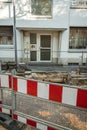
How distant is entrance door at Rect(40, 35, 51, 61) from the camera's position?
12.1 m

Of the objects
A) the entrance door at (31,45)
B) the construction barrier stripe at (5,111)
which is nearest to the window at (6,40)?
the entrance door at (31,45)

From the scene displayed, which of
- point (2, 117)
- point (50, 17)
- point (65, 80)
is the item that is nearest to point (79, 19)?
point (50, 17)

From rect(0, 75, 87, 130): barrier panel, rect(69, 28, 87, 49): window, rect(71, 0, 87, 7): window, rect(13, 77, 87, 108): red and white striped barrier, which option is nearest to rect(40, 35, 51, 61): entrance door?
rect(69, 28, 87, 49): window

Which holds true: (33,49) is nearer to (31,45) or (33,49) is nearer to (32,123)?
(31,45)

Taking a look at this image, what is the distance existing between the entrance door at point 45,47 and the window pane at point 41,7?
167cm

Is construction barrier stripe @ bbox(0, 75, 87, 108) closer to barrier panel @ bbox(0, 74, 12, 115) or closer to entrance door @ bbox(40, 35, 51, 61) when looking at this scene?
barrier panel @ bbox(0, 74, 12, 115)

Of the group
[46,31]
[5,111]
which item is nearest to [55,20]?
[46,31]

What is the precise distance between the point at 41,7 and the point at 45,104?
9.52m

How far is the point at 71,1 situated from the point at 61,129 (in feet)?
33.6

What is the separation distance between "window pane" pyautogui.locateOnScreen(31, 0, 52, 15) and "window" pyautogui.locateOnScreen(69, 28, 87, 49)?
2210 mm

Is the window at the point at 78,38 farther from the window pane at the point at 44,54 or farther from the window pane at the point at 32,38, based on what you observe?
the window pane at the point at 32,38

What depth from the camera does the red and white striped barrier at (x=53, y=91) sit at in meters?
2.50

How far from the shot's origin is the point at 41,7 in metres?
11.5

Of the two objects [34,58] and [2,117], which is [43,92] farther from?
[34,58]
